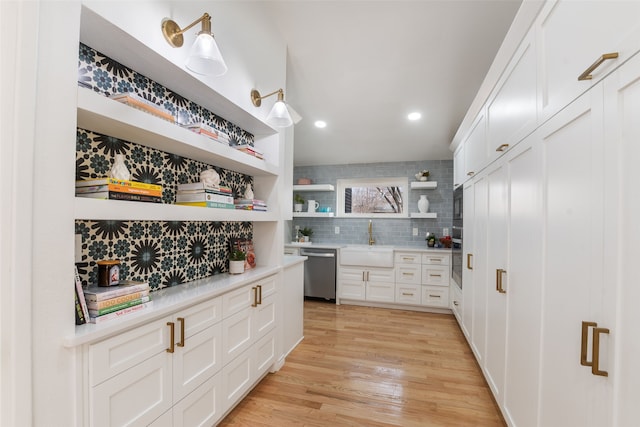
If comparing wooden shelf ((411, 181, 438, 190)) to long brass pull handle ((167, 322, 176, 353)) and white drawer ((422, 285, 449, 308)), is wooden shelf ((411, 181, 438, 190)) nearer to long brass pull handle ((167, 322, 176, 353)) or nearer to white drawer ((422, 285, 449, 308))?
white drawer ((422, 285, 449, 308))

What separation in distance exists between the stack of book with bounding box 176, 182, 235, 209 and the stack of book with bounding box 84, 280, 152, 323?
1.81ft

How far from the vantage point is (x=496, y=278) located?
1.90m

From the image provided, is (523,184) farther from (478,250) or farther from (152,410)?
(152,410)

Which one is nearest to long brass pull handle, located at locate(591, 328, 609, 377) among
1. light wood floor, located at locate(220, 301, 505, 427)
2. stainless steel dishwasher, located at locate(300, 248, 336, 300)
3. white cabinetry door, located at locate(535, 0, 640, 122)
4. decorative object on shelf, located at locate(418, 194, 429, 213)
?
white cabinetry door, located at locate(535, 0, 640, 122)

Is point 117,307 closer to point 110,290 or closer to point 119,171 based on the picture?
point 110,290

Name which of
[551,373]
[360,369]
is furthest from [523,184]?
[360,369]

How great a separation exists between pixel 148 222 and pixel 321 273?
3130 mm

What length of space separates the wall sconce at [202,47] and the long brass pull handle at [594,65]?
4.53ft

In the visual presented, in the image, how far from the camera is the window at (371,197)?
16.0ft

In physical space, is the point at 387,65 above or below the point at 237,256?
above

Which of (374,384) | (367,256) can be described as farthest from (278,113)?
(367,256)

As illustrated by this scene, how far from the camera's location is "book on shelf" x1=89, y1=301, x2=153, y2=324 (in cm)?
111

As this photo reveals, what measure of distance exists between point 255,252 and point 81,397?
1571mm

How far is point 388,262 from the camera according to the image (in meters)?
4.21
